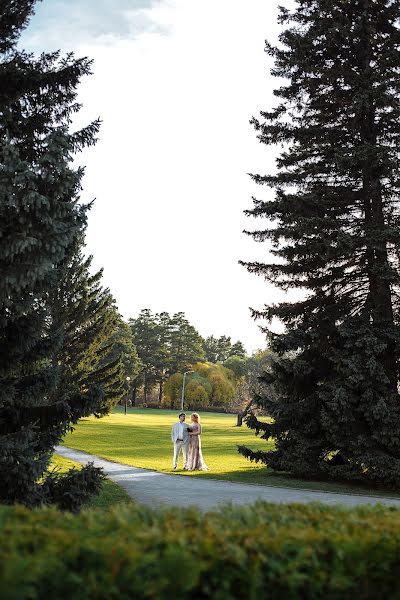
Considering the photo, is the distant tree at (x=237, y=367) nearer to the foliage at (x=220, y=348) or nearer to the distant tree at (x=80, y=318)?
the foliage at (x=220, y=348)

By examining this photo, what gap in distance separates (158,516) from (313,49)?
53.8 ft

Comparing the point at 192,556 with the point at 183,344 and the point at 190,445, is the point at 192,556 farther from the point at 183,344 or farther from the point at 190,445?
the point at 183,344

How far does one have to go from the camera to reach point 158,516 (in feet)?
12.5

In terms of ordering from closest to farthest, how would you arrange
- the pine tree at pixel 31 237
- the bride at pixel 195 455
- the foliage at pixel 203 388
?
the pine tree at pixel 31 237 → the bride at pixel 195 455 → the foliage at pixel 203 388

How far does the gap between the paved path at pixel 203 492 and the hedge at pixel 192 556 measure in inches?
257

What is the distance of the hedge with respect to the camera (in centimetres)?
273

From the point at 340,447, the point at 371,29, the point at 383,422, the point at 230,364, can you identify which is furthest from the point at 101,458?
the point at 230,364

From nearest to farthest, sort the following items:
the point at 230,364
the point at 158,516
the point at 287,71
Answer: the point at 158,516
the point at 287,71
the point at 230,364

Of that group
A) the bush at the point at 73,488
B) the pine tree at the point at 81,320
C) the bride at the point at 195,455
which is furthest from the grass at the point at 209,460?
the bush at the point at 73,488

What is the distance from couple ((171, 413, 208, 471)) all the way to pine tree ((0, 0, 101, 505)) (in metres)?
8.88

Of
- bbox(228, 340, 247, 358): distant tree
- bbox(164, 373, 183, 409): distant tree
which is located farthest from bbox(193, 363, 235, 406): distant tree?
bbox(228, 340, 247, 358): distant tree

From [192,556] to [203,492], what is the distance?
9385 mm

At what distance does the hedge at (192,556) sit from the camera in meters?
2.73

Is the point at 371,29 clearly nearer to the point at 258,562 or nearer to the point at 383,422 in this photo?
the point at 383,422
